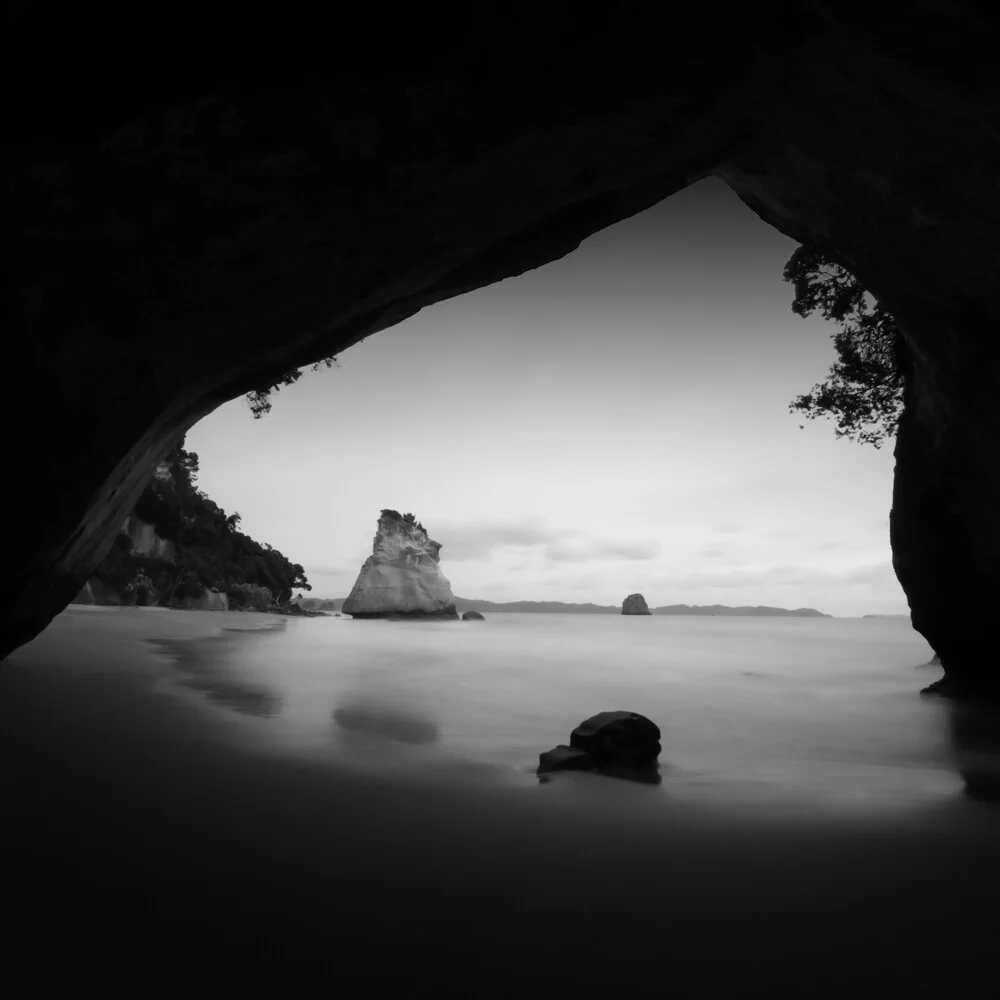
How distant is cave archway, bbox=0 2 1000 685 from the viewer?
3.79 meters

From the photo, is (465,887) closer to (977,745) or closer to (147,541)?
(977,745)

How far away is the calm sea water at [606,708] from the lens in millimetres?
4340

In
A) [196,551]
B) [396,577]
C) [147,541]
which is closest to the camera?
[147,541]

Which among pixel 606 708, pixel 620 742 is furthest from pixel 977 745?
pixel 606 708

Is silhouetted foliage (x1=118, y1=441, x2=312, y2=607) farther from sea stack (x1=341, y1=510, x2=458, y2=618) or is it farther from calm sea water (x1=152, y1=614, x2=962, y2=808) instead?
calm sea water (x1=152, y1=614, x2=962, y2=808)

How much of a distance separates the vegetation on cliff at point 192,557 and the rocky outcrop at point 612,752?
36023 mm

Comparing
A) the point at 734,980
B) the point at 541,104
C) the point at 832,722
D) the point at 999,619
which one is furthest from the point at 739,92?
the point at 999,619

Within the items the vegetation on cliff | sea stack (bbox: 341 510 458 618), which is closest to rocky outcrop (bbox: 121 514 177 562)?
the vegetation on cliff

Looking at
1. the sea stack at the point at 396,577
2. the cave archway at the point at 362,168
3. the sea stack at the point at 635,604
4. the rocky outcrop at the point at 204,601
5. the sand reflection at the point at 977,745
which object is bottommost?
the sand reflection at the point at 977,745

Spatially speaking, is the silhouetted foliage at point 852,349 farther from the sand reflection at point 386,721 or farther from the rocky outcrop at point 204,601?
the rocky outcrop at point 204,601

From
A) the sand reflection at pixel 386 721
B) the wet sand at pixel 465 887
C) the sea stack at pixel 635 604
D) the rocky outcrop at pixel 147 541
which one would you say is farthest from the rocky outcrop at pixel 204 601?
the sea stack at pixel 635 604

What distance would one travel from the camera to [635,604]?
115625mm

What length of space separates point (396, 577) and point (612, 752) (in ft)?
188

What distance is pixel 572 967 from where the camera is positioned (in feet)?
6.18
